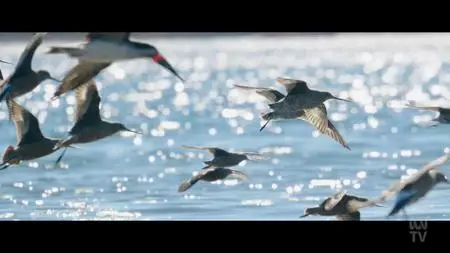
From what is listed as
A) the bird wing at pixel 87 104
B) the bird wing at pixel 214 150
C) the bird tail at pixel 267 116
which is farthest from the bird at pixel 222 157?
the bird wing at pixel 87 104

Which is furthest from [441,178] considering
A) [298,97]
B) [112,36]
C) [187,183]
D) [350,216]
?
[112,36]

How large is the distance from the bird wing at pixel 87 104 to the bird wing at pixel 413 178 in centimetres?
100

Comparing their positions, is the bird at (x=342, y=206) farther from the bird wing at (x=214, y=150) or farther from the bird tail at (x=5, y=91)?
the bird tail at (x=5, y=91)

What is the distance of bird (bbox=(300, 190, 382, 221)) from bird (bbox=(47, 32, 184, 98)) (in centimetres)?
63

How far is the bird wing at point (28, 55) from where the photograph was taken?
2.79m

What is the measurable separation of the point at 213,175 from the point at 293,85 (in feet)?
1.33

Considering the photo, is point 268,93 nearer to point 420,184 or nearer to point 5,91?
point 420,184

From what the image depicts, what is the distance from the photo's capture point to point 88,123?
2865 mm

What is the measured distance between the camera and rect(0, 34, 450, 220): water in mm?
2844

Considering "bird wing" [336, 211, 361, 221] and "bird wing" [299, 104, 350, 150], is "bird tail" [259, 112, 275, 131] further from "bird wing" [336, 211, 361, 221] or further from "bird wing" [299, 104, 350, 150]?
"bird wing" [336, 211, 361, 221]
